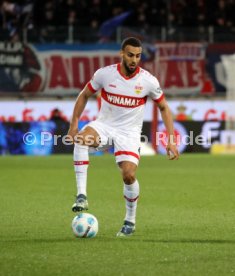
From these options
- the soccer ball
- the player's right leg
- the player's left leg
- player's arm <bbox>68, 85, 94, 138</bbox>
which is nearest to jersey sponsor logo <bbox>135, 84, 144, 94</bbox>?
player's arm <bbox>68, 85, 94, 138</bbox>

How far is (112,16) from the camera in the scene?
3047 centimetres

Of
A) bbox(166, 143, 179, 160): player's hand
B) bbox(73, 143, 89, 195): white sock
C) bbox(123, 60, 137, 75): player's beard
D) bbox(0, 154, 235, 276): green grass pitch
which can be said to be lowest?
bbox(0, 154, 235, 276): green grass pitch

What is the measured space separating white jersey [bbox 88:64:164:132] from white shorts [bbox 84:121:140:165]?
6cm

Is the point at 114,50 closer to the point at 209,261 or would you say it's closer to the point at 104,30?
the point at 104,30

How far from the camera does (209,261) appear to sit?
26.6 ft

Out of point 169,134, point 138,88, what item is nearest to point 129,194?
point 169,134

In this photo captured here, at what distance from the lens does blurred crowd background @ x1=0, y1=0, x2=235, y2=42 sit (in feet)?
91.1

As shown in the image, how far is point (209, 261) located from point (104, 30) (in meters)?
20.5

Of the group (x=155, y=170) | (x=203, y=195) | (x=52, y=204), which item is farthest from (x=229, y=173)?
(x=52, y=204)

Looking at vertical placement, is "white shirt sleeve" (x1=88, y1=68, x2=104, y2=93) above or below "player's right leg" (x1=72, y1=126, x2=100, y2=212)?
above

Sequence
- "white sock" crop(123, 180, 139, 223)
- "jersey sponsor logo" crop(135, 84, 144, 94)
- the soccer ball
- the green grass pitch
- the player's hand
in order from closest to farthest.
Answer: the green grass pitch, the soccer ball, the player's hand, "white sock" crop(123, 180, 139, 223), "jersey sponsor logo" crop(135, 84, 144, 94)

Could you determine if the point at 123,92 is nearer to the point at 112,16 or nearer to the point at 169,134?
the point at 169,134

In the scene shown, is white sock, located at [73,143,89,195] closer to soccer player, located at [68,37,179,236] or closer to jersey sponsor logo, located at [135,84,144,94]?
soccer player, located at [68,37,179,236]

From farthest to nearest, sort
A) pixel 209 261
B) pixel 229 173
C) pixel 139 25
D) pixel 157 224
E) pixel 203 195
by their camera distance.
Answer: pixel 139 25, pixel 229 173, pixel 203 195, pixel 157 224, pixel 209 261
